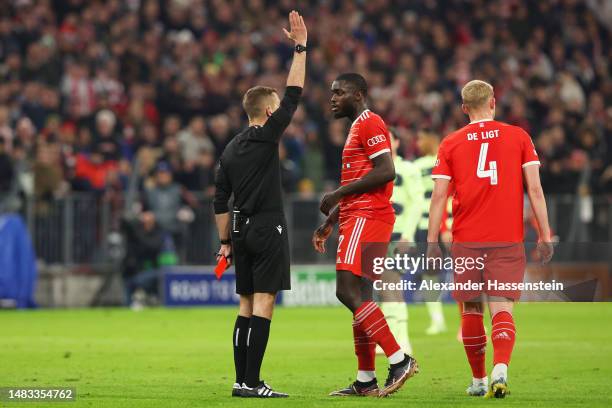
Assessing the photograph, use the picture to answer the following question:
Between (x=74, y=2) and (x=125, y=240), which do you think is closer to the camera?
(x=125, y=240)

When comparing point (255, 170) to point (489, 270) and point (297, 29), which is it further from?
point (489, 270)

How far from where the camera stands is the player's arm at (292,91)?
33.6ft

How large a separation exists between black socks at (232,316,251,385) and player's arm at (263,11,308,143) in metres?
1.53

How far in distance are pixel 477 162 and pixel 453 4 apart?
935 inches

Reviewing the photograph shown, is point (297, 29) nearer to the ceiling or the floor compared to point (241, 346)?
nearer to the ceiling

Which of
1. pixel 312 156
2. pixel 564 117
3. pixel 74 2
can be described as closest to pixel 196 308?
pixel 312 156

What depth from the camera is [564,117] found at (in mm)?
29344

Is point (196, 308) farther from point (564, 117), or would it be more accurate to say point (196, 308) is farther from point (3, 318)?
point (564, 117)

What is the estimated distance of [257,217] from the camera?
10.5 m

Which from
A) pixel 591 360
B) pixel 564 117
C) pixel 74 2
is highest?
pixel 74 2

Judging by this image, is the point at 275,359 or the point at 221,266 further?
the point at 275,359

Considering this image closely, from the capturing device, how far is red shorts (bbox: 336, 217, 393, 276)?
1024 cm

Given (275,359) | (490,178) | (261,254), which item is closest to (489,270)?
(490,178)

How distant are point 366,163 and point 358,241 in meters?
0.65
